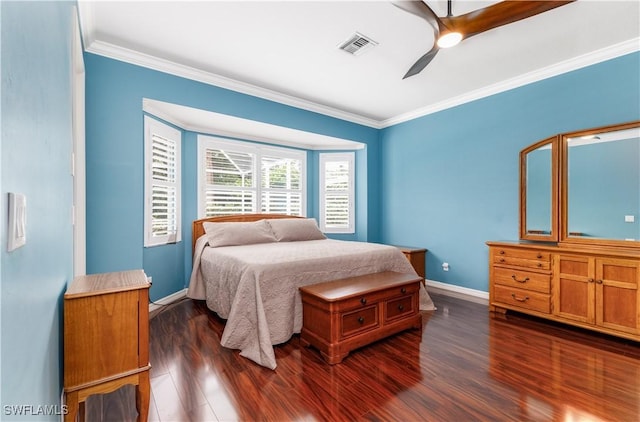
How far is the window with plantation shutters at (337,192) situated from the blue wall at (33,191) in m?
4.24

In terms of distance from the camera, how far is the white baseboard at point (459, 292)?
3798mm

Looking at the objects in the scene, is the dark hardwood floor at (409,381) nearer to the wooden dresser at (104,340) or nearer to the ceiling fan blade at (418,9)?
the wooden dresser at (104,340)

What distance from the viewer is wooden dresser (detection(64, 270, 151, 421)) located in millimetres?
1379

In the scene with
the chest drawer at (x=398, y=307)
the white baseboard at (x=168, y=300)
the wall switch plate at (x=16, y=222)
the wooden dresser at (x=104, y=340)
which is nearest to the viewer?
the wall switch plate at (x=16, y=222)

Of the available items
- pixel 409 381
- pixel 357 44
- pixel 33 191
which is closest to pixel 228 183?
pixel 357 44

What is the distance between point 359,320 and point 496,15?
8.45ft

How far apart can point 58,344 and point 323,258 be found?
1.95 m

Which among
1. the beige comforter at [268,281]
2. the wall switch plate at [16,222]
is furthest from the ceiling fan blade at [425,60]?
A: the wall switch plate at [16,222]

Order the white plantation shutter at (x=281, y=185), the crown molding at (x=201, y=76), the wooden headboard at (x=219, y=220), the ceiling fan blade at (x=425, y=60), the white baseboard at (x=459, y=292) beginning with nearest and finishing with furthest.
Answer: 1. the ceiling fan blade at (x=425, y=60)
2. the crown molding at (x=201, y=76)
3. the white baseboard at (x=459, y=292)
4. the wooden headboard at (x=219, y=220)
5. the white plantation shutter at (x=281, y=185)

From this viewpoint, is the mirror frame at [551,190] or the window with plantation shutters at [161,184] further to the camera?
the window with plantation shutters at [161,184]

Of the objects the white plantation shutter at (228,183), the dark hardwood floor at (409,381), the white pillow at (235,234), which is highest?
the white plantation shutter at (228,183)

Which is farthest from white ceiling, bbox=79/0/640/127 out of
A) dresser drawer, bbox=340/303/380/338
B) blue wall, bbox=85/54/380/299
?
dresser drawer, bbox=340/303/380/338

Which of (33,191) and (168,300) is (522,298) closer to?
(33,191)

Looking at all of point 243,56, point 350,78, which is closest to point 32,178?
point 243,56
